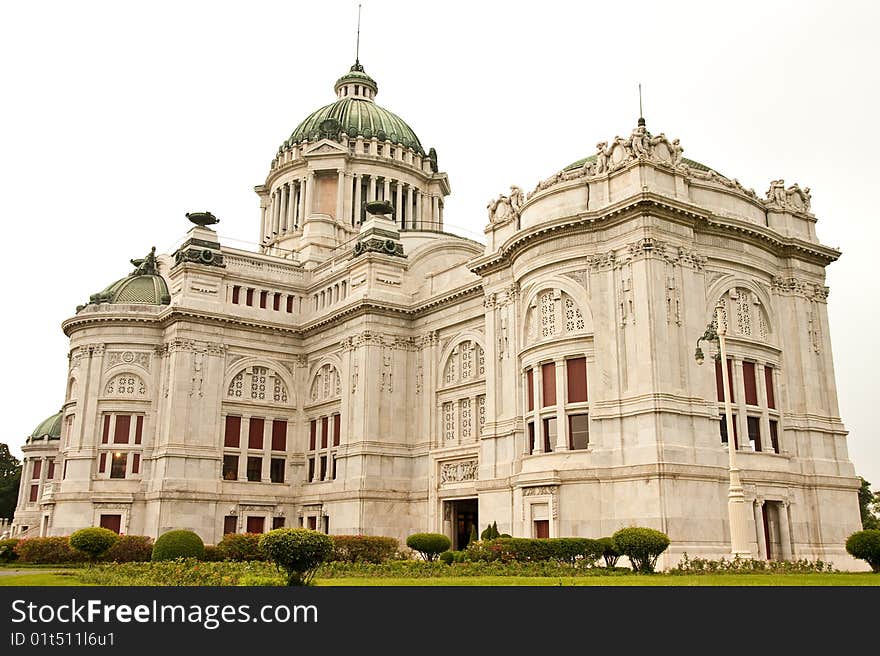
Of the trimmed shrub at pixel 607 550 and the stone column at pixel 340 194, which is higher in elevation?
Result: the stone column at pixel 340 194

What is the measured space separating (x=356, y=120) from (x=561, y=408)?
44950mm

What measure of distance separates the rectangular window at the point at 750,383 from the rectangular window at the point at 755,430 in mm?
808

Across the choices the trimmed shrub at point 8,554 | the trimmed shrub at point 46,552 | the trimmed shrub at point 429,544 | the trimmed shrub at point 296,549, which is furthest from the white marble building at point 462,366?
the trimmed shrub at point 296,549

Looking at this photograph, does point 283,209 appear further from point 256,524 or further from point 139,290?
point 256,524

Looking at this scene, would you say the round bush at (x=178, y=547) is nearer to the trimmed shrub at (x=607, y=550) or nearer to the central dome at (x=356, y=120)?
the trimmed shrub at (x=607, y=550)

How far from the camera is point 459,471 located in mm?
51781

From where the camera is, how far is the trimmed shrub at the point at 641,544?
31734 mm

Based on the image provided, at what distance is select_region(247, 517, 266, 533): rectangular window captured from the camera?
58219mm

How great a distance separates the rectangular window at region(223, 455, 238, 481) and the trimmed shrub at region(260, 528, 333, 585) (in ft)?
123

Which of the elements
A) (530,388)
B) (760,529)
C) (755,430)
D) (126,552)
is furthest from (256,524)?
(760,529)

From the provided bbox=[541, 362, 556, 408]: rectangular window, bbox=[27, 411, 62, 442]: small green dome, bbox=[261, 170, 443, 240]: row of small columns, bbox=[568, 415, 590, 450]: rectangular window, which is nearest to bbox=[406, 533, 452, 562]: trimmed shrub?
bbox=[568, 415, 590, 450]: rectangular window

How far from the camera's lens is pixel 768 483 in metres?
39.4

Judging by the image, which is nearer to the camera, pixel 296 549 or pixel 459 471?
pixel 296 549
